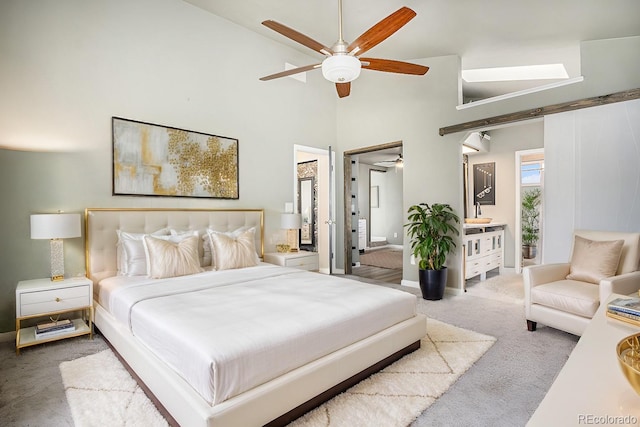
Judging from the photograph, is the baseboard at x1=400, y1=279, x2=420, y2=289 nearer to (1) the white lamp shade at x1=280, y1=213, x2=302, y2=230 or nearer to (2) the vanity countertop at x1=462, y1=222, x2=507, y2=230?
(2) the vanity countertop at x1=462, y1=222, x2=507, y2=230

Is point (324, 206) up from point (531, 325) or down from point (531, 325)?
up

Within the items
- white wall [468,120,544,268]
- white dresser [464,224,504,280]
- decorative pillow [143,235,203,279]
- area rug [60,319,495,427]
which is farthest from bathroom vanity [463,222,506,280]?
decorative pillow [143,235,203,279]

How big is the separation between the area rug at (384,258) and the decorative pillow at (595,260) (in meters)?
3.55

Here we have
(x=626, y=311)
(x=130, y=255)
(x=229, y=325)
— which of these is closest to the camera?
(x=626, y=311)

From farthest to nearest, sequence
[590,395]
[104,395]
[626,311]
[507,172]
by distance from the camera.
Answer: [507,172], [104,395], [626,311], [590,395]

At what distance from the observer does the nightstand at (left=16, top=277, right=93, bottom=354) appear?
2695 mm

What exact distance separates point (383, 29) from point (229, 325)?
222 cm

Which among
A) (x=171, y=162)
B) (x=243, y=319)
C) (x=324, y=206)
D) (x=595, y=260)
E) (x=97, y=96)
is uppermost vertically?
(x=97, y=96)

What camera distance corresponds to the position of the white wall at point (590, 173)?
3.38m

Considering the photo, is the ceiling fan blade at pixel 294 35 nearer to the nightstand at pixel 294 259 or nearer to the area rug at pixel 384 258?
the nightstand at pixel 294 259

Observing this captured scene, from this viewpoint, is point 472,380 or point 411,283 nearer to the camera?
point 472,380

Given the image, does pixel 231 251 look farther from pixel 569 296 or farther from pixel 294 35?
pixel 569 296

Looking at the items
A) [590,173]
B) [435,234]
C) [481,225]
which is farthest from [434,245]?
[590,173]

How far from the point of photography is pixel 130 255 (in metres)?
3.25
